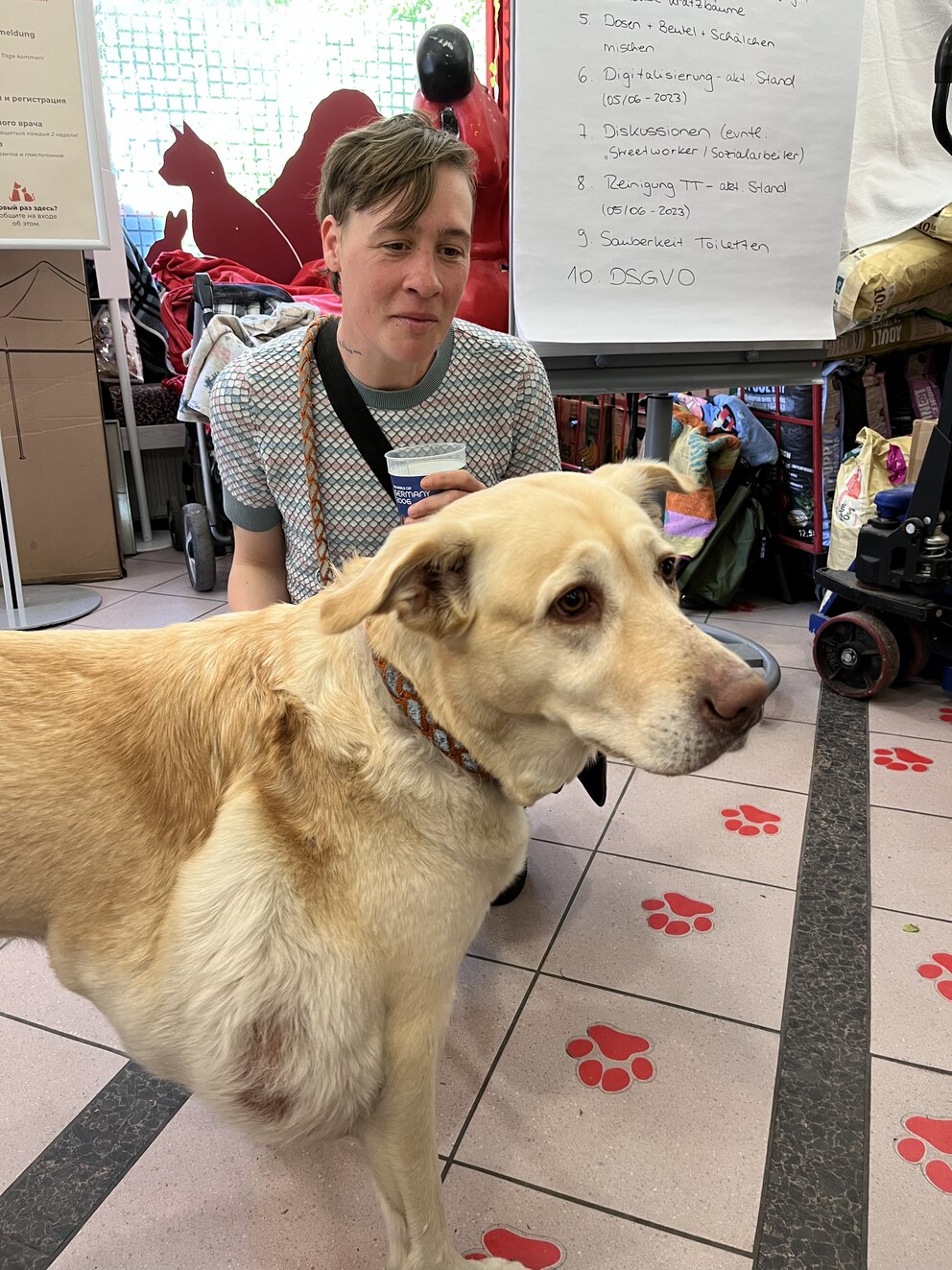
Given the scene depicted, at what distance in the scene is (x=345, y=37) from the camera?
445 cm

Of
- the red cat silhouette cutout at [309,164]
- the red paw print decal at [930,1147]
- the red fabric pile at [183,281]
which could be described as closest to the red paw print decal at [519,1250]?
the red paw print decal at [930,1147]

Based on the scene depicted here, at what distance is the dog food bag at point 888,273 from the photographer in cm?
245

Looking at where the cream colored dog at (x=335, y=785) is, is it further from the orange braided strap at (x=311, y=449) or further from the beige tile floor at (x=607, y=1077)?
the orange braided strap at (x=311, y=449)

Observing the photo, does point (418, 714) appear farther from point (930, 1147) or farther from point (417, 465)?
point (930, 1147)

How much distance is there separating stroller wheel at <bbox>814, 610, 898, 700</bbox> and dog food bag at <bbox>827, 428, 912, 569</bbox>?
13.5 inches

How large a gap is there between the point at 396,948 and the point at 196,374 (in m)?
2.70

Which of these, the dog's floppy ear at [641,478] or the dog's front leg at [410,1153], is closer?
the dog's front leg at [410,1153]

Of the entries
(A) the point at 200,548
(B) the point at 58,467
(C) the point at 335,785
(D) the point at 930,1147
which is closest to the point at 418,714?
(C) the point at 335,785

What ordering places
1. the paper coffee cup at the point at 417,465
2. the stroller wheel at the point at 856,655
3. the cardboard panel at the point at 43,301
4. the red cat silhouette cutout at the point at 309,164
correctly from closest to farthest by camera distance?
the paper coffee cup at the point at 417,465 → the stroller wheel at the point at 856,655 → the cardboard panel at the point at 43,301 → the red cat silhouette cutout at the point at 309,164

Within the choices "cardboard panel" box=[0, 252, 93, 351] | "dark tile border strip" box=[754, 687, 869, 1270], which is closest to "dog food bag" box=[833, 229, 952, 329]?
"dark tile border strip" box=[754, 687, 869, 1270]

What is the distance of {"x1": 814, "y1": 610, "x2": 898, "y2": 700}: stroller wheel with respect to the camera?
2406mm

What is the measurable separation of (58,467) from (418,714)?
3063mm

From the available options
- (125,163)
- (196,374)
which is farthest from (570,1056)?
(125,163)

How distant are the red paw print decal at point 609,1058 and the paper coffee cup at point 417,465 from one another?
2.90ft
